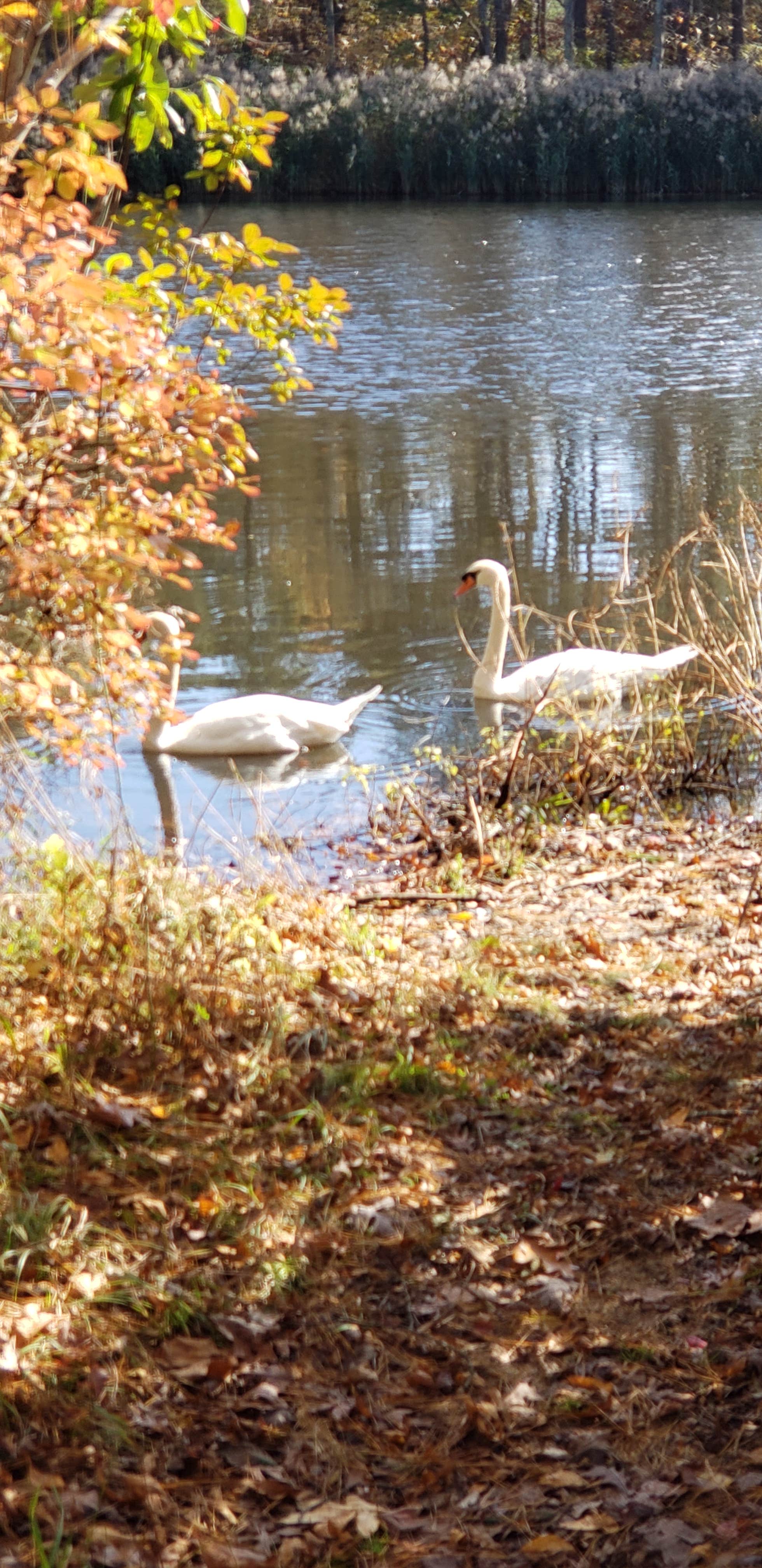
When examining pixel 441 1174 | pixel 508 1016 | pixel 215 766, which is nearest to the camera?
pixel 441 1174

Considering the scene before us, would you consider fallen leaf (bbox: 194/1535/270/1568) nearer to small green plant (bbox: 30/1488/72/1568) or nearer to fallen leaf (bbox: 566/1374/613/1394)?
small green plant (bbox: 30/1488/72/1568)

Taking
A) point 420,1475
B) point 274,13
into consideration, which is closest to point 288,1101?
point 420,1475

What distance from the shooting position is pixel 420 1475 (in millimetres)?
3074

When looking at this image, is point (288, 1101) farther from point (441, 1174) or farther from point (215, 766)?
point (215, 766)

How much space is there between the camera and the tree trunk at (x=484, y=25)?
140 ft

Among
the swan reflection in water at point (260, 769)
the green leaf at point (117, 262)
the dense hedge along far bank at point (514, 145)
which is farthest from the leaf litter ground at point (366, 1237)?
the dense hedge along far bank at point (514, 145)

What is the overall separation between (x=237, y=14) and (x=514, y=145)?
31.6 metres

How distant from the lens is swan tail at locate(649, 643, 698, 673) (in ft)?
28.1

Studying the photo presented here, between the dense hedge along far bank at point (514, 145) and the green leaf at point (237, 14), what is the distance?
30.6m

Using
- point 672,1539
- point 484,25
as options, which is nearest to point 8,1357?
point 672,1539

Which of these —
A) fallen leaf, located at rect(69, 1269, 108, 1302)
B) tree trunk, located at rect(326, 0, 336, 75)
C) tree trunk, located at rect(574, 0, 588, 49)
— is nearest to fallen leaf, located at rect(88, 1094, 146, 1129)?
fallen leaf, located at rect(69, 1269, 108, 1302)

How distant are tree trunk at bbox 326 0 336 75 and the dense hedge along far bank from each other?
7.59m

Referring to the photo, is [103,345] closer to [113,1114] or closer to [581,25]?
[113,1114]

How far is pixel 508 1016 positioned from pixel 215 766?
371 cm
